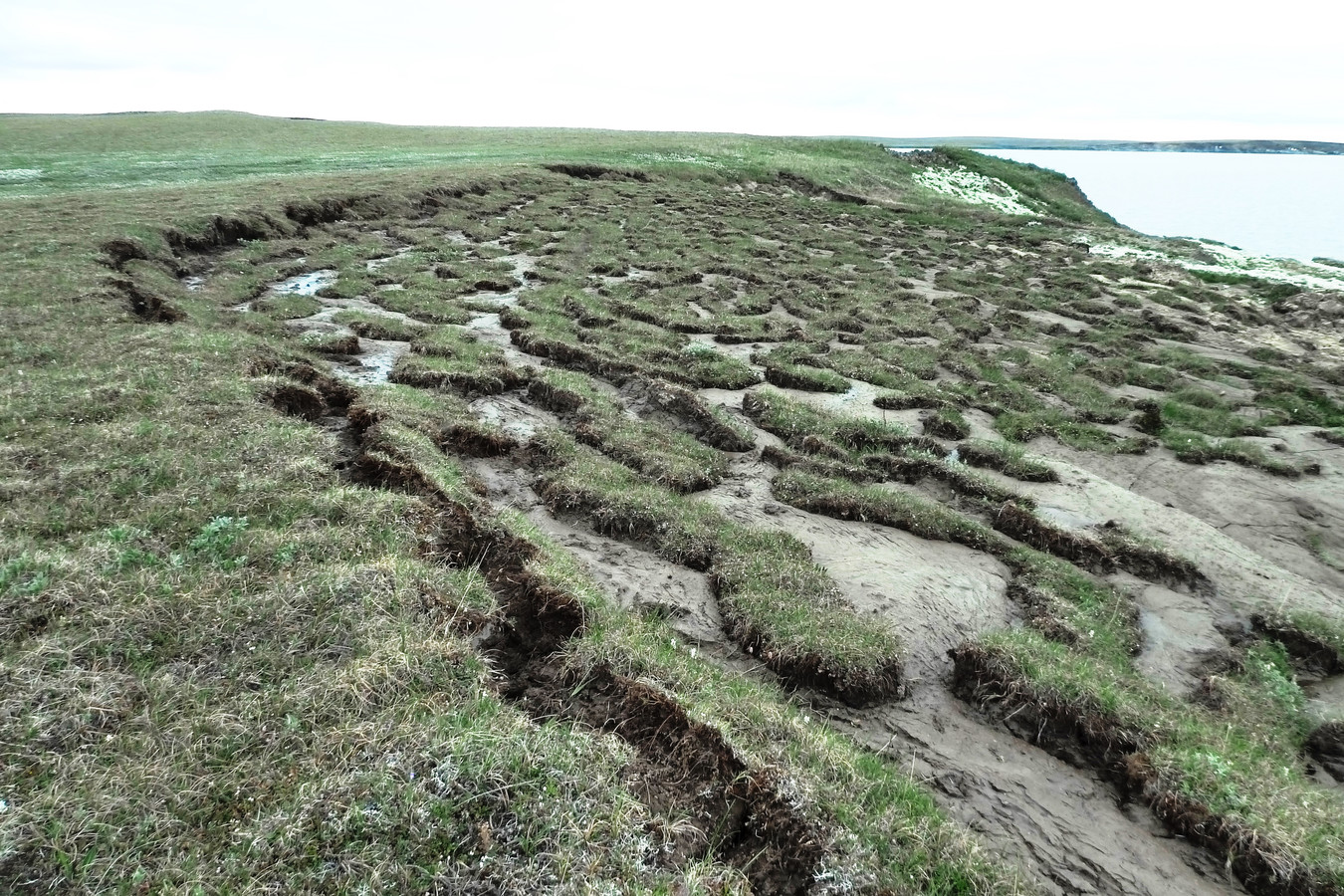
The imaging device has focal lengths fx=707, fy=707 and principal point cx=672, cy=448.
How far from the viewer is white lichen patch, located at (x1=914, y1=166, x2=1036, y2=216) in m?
69.1

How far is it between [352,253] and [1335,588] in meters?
31.6

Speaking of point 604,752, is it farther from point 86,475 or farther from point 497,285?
point 497,285

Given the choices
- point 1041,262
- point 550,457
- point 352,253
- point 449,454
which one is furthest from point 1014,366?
point 352,253

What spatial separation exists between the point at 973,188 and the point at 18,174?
7891cm

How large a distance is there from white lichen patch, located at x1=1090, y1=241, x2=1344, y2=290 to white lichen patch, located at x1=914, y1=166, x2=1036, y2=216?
23.3 meters

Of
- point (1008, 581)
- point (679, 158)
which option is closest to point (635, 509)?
point (1008, 581)

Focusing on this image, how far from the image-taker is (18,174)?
43.5 meters

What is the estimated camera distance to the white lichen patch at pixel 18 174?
136 ft

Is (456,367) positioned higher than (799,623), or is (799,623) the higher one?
(456,367)

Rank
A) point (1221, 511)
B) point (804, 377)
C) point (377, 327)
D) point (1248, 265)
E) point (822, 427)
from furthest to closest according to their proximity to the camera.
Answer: point (1248, 265)
point (377, 327)
point (804, 377)
point (822, 427)
point (1221, 511)

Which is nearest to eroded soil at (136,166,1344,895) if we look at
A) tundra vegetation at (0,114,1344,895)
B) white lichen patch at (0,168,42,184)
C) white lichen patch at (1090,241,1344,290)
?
tundra vegetation at (0,114,1344,895)

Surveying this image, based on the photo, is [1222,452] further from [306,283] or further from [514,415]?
[306,283]

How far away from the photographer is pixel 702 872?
16.1 feet

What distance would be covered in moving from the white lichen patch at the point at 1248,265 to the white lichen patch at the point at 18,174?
64.2m
